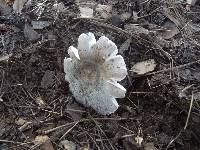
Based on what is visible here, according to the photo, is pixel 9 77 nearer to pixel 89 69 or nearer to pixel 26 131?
pixel 26 131

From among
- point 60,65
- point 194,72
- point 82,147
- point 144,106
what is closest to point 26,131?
point 82,147

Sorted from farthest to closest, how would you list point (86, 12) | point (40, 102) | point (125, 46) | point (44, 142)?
point (86, 12) → point (125, 46) → point (40, 102) → point (44, 142)

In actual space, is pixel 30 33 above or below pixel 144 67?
above

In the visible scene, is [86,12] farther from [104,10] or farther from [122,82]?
[122,82]

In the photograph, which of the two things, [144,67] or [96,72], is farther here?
[144,67]

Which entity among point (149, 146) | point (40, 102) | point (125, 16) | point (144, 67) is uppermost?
point (125, 16)

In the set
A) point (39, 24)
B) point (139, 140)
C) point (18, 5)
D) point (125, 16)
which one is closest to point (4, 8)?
point (18, 5)

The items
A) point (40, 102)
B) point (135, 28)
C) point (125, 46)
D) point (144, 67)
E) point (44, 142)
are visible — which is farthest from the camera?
point (135, 28)
